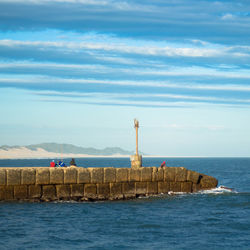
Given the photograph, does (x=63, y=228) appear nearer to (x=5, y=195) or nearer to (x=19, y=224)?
(x=19, y=224)

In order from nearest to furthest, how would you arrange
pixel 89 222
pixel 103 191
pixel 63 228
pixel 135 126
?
pixel 63 228
pixel 89 222
pixel 103 191
pixel 135 126

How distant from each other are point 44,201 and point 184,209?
8527 mm

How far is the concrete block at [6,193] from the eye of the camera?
96.4 feet

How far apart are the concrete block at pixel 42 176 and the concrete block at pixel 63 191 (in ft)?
2.90

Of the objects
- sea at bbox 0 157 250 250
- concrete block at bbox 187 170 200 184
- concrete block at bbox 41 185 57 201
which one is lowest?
sea at bbox 0 157 250 250

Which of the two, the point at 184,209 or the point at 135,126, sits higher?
the point at 135,126

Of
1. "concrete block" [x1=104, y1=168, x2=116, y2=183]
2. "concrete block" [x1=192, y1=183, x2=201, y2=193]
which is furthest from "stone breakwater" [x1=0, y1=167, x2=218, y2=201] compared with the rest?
"concrete block" [x1=192, y1=183, x2=201, y2=193]

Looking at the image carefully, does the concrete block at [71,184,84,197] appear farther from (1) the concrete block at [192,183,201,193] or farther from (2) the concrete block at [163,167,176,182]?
(1) the concrete block at [192,183,201,193]

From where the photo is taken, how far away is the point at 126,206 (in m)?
29.3

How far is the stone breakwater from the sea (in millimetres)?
627

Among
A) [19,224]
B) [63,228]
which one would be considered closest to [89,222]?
[63,228]

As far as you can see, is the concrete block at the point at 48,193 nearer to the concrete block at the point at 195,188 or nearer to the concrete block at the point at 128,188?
the concrete block at the point at 128,188

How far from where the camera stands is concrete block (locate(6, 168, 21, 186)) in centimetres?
2927

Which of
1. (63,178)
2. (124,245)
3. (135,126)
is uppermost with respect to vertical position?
(135,126)
